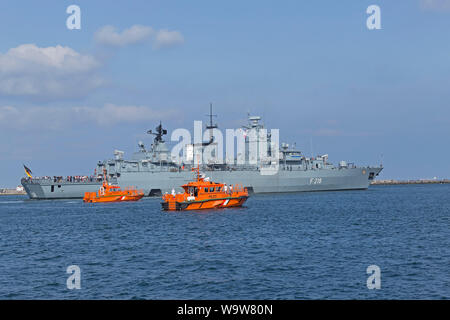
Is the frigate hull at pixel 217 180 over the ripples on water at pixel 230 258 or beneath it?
over

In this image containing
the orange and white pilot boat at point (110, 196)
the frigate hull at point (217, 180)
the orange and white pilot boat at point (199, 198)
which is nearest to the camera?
the orange and white pilot boat at point (199, 198)

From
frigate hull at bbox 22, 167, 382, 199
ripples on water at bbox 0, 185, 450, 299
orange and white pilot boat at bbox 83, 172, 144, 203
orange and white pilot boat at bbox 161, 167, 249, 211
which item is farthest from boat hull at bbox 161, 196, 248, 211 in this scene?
frigate hull at bbox 22, 167, 382, 199

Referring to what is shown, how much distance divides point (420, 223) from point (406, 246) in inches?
470

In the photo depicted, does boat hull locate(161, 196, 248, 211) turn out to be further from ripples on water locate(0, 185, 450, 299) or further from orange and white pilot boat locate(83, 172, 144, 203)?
orange and white pilot boat locate(83, 172, 144, 203)

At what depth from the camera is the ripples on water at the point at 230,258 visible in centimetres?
1700

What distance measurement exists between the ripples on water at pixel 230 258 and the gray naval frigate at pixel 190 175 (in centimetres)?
3887

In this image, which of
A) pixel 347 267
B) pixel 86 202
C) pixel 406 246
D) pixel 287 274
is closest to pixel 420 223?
pixel 406 246

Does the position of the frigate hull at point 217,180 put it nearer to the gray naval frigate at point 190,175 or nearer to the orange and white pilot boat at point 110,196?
the gray naval frigate at point 190,175

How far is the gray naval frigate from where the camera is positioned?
7894 centimetres

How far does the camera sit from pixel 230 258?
75.0 feet

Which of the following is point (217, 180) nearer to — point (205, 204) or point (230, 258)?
point (205, 204)

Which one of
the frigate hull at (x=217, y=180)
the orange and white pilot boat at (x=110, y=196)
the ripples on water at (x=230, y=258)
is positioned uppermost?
the frigate hull at (x=217, y=180)

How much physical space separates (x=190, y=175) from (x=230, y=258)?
56807mm

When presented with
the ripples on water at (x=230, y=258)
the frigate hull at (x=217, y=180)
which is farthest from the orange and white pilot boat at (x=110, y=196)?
the ripples on water at (x=230, y=258)
